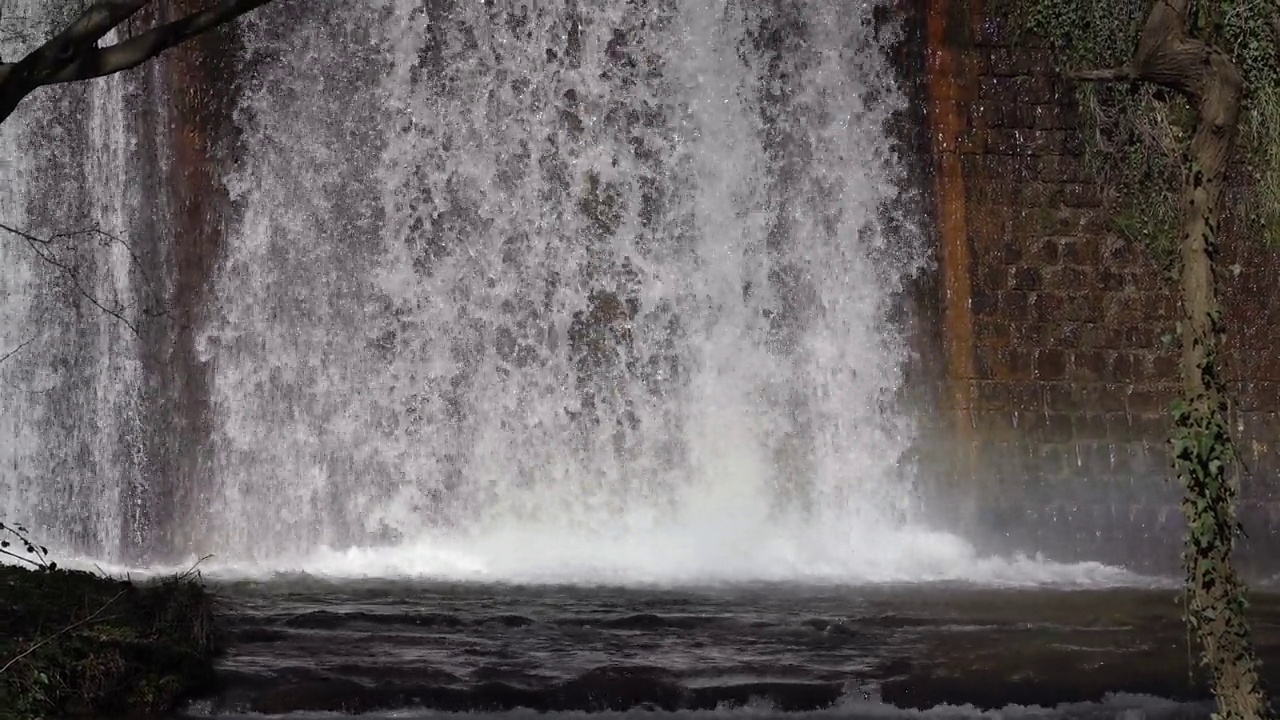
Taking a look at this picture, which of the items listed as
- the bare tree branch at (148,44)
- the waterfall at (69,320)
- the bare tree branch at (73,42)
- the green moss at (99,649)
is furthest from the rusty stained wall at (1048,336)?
the bare tree branch at (73,42)

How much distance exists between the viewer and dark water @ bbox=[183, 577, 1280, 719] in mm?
6121

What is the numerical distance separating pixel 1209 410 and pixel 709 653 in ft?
9.45

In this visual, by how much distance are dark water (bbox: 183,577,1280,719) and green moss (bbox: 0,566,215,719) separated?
0.20 metres

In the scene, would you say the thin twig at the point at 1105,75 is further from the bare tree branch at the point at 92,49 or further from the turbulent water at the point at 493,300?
the turbulent water at the point at 493,300

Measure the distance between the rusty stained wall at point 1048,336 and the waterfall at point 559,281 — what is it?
1.56 ft

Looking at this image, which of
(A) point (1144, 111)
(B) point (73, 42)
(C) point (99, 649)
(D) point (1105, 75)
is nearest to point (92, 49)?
(B) point (73, 42)

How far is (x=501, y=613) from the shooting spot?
848 centimetres

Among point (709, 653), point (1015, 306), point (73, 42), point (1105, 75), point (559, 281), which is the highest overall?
point (559, 281)

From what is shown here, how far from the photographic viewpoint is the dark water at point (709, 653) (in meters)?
6.12

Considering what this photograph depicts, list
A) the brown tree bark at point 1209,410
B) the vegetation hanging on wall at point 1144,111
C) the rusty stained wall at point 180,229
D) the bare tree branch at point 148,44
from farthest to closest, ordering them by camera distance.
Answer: the rusty stained wall at point 180,229
the vegetation hanging on wall at point 1144,111
the bare tree branch at point 148,44
the brown tree bark at point 1209,410

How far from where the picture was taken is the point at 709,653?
7.11 meters

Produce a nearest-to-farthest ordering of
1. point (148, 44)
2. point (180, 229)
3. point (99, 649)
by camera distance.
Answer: point (148, 44) → point (99, 649) → point (180, 229)

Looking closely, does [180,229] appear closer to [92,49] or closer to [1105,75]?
[92,49]

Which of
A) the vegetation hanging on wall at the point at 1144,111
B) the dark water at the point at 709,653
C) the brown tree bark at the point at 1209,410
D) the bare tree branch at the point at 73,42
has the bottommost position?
the dark water at the point at 709,653
